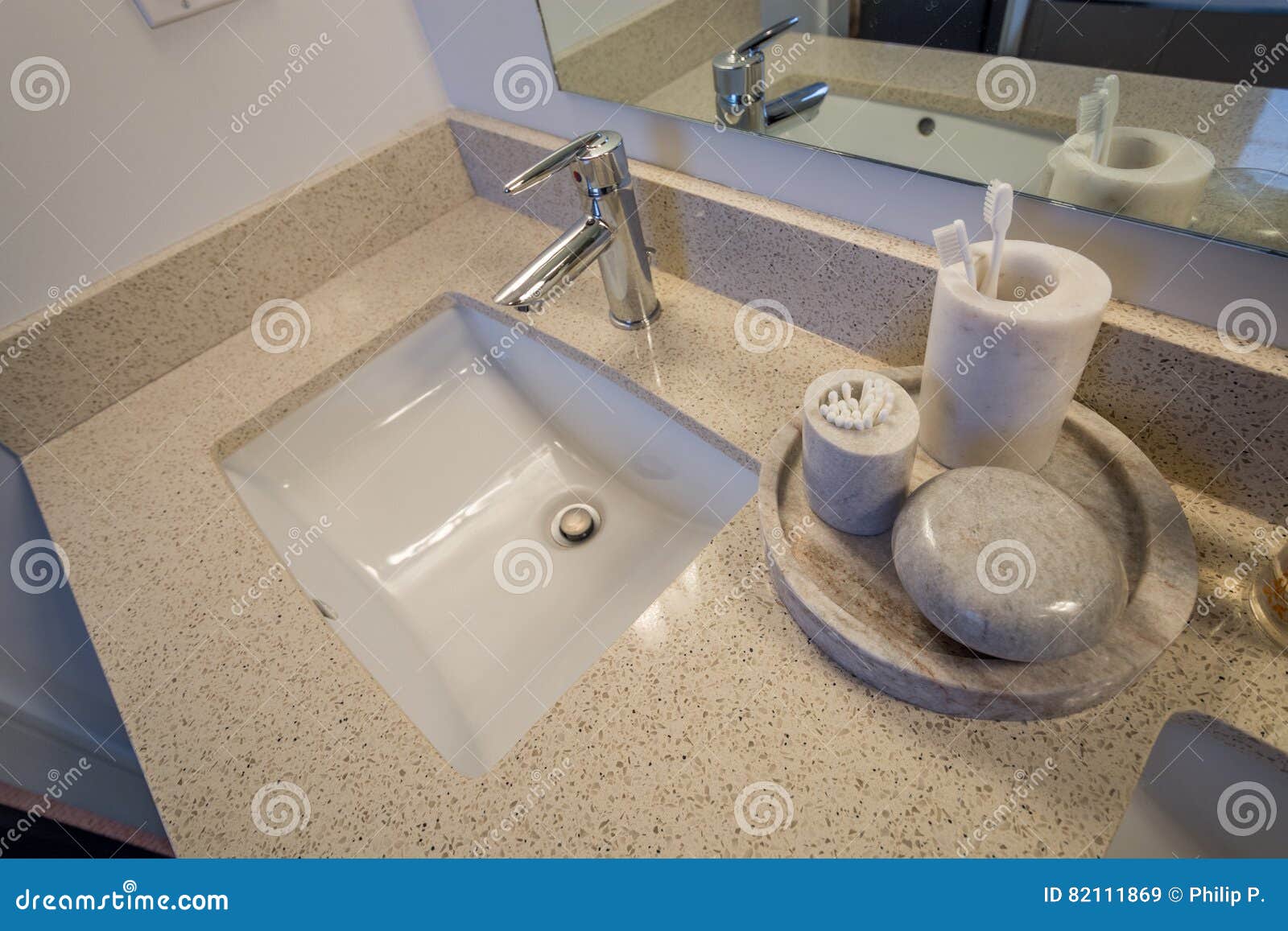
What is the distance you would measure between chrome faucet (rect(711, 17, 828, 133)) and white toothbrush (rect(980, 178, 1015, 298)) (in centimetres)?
27

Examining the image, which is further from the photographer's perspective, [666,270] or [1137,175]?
[666,270]

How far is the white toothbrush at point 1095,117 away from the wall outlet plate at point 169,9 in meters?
0.87

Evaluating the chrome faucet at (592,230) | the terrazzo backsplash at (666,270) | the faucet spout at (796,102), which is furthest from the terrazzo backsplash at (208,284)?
the faucet spout at (796,102)

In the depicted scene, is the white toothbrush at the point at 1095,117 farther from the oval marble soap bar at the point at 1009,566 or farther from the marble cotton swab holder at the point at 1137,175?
the oval marble soap bar at the point at 1009,566

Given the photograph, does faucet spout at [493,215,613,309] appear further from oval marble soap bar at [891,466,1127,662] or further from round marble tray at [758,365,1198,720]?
oval marble soap bar at [891,466,1127,662]

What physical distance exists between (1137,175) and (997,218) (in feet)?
0.41

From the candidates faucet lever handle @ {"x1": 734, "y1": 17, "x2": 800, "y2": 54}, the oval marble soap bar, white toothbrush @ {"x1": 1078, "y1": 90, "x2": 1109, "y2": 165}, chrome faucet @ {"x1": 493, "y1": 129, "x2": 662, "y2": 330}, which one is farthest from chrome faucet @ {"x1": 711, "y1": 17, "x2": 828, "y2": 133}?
the oval marble soap bar

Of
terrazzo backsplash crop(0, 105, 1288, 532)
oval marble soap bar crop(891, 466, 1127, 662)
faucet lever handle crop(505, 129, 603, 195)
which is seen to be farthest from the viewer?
faucet lever handle crop(505, 129, 603, 195)

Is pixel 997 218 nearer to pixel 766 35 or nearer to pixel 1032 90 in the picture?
pixel 1032 90

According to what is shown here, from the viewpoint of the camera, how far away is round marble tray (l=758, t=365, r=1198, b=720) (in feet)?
1.43

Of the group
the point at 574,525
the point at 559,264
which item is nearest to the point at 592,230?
the point at 559,264

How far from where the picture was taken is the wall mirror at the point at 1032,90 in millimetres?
438

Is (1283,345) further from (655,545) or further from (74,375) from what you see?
(74,375)

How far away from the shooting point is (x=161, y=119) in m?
0.78
